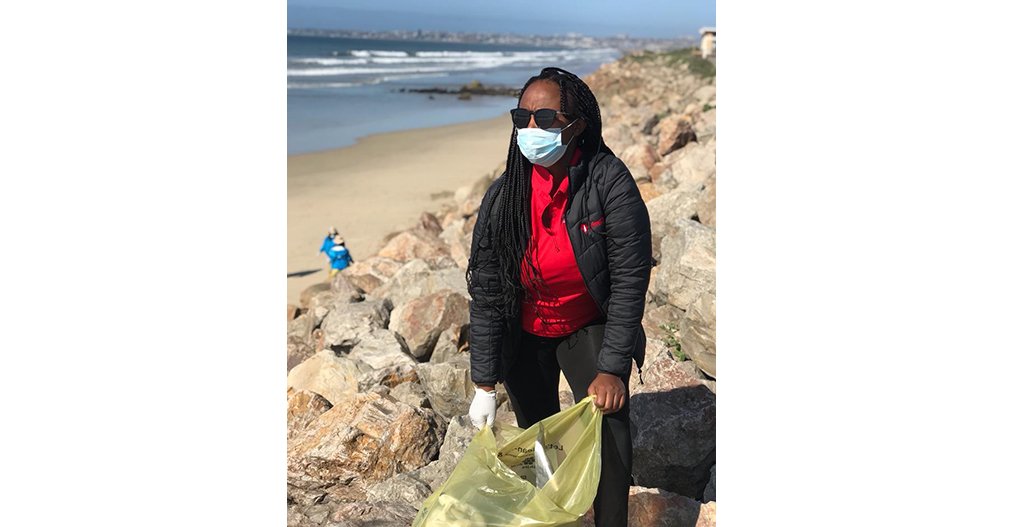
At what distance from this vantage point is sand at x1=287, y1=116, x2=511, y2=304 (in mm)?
10906

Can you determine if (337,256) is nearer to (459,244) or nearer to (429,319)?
(459,244)

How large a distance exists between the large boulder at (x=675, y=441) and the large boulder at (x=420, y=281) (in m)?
1.97

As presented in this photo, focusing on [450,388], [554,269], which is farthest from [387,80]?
[554,269]

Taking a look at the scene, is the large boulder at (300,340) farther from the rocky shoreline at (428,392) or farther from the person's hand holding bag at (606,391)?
the person's hand holding bag at (606,391)

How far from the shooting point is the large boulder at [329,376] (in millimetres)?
4816

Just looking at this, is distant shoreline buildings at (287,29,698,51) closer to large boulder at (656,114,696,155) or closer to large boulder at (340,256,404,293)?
large boulder at (656,114,696,155)

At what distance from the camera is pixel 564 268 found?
285 centimetres

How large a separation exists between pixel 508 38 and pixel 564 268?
2799 inches

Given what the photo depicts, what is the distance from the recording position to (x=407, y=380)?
4684 millimetres

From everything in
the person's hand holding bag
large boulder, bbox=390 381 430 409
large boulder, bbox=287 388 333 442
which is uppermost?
the person's hand holding bag


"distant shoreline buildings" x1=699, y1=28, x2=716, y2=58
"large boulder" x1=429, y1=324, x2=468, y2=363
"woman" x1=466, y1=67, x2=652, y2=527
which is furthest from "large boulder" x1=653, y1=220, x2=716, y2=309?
"distant shoreline buildings" x1=699, y1=28, x2=716, y2=58

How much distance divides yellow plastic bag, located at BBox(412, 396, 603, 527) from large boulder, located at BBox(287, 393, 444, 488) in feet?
3.56

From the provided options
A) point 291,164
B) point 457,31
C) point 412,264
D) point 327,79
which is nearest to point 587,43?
point 457,31

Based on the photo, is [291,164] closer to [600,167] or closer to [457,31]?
[600,167]
